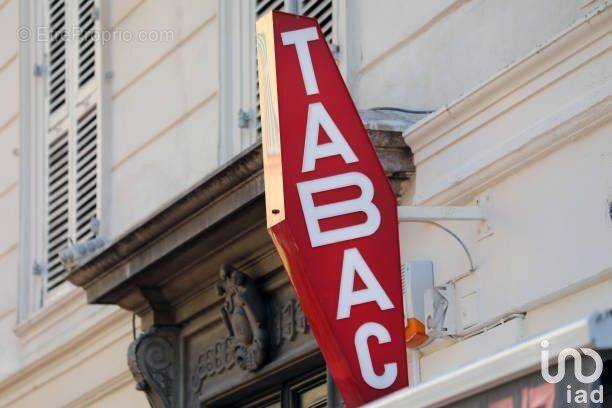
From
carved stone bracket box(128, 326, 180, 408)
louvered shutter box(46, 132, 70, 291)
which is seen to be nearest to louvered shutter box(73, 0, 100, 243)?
louvered shutter box(46, 132, 70, 291)

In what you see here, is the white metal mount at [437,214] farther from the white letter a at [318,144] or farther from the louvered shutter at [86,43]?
the louvered shutter at [86,43]

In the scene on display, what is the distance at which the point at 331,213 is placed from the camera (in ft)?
28.2

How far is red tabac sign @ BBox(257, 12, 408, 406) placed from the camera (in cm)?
839

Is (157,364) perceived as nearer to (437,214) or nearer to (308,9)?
(308,9)

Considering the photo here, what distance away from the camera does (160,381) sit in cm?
1147

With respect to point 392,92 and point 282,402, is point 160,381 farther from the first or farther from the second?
point 392,92

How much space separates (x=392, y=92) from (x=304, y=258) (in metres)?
1.63

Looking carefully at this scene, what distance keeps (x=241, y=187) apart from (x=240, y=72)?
182 cm

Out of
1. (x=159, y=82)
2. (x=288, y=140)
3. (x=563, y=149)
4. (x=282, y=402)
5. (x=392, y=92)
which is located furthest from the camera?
(x=159, y=82)

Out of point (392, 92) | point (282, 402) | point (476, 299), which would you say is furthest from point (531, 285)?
point (282, 402)

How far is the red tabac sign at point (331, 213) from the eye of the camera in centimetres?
839

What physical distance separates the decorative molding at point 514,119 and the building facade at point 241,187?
1cm

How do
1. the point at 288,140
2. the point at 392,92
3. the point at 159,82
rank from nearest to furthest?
the point at 288,140 < the point at 392,92 < the point at 159,82

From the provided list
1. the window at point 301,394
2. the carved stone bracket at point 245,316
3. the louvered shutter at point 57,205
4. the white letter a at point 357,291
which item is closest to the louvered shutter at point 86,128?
the louvered shutter at point 57,205
